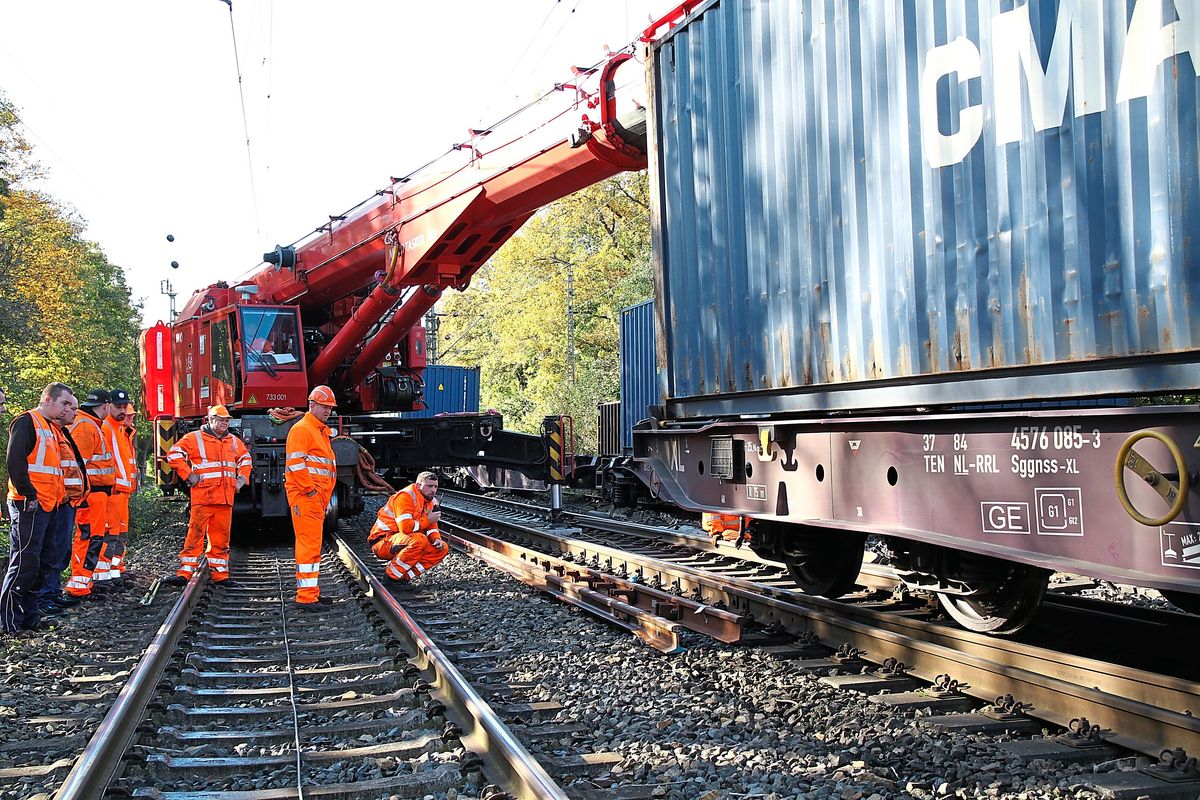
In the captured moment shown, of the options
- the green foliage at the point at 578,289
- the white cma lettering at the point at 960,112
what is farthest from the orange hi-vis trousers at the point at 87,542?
the green foliage at the point at 578,289

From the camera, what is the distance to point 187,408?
1409 cm

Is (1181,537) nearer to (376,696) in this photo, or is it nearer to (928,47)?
(928,47)

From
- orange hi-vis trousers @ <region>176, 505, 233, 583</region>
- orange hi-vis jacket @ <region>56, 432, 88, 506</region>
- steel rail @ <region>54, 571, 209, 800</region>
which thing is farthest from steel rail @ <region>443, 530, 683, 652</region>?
orange hi-vis jacket @ <region>56, 432, 88, 506</region>

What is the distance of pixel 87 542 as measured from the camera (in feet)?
28.7

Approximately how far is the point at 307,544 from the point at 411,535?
96 cm

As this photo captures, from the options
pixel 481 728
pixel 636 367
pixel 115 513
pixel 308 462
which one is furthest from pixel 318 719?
pixel 636 367

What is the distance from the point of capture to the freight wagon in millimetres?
3430

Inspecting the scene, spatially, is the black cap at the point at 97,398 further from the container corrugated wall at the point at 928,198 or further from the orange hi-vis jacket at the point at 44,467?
the container corrugated wall at the point at 928,198

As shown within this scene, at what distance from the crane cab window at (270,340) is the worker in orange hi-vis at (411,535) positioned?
461cm

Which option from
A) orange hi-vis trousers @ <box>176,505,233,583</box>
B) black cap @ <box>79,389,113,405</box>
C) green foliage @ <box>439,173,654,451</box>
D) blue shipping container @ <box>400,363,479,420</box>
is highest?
green foliage @ <box>439,173,654,451</box>

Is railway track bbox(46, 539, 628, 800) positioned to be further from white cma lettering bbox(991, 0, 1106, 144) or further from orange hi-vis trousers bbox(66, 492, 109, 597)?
white cma lettering bbox(991, 0, 1106, 144)

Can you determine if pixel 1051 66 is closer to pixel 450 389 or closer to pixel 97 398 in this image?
pixel 97 398

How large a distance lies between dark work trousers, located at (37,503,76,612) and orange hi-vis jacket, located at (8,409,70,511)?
0.35 metres

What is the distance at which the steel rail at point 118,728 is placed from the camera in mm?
3484
